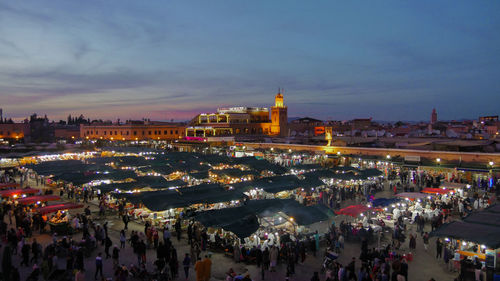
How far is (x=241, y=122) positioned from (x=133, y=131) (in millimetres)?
21527

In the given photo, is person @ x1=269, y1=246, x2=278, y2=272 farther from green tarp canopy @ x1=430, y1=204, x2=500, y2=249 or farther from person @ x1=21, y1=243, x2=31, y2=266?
person @ x1=21, y1=243, x2=31, y2=266

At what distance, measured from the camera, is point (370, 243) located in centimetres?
1199

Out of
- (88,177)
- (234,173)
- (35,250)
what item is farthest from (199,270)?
(234,173)

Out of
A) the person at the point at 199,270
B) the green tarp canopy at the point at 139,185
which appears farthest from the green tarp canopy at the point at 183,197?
the person at the point at 199,270

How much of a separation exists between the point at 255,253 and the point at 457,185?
1340cm

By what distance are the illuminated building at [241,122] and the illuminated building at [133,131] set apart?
432cm

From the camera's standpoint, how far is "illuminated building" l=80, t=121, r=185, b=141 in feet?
220

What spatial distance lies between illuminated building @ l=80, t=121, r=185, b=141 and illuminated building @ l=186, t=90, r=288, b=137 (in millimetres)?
4319

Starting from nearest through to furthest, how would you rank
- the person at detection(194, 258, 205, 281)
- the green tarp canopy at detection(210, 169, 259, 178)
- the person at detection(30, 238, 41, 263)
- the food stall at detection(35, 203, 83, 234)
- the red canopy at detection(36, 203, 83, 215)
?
the person at detection(194, 258, 205, 281)
the person at detection(30, 238, 41, 263)
the food stall at detection(35, 203, 83, 234)
the red canopy at detection(36, 203, 83, 215)
the green tarp canopy at detection(210, 169, 259, 178)

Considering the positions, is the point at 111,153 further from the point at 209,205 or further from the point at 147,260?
the point at 147,260

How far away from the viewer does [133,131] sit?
6688 cm

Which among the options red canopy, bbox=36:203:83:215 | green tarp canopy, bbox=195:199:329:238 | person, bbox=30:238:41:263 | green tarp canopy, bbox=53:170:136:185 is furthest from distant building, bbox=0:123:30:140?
green tarp canopy, bbox=195:199:329:238

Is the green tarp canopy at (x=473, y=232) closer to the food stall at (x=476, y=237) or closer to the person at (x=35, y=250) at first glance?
the food stall at (x=476, y=237)

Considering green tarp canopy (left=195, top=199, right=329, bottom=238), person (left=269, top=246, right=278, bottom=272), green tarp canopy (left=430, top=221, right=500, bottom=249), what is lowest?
person (left=269, top=246, right=278, bottom=272)
